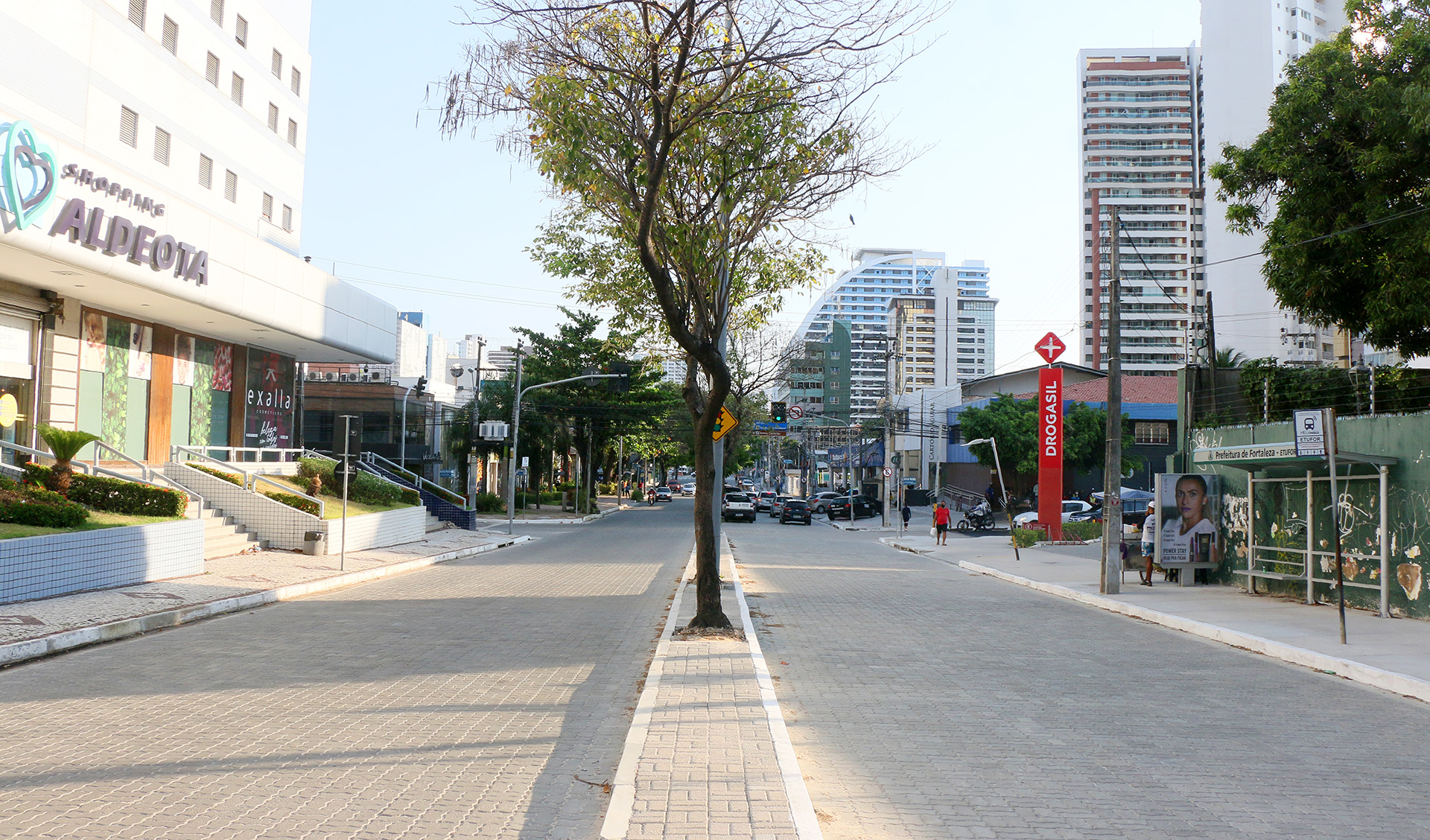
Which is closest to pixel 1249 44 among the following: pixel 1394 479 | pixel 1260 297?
pixel 1260 297

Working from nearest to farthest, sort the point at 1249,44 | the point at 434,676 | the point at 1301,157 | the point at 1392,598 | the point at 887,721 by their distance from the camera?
→ the point at 887,721
the point at 434,676
the point at 1392,598
the point at 1301,157
the point at 1249,44

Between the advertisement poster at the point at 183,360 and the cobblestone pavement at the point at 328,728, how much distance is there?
14353mm

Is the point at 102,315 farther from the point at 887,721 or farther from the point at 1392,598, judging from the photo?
the point at 1392,598

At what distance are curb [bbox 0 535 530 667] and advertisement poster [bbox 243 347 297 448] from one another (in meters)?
11.3

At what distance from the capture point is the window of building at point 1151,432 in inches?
2459

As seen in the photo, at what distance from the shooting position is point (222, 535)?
795 inches

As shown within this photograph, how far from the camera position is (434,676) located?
9.02m

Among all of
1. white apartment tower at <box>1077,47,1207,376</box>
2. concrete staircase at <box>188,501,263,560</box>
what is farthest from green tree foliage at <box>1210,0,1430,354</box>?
white apartment tower at <box>1077,47,1207,376</box>

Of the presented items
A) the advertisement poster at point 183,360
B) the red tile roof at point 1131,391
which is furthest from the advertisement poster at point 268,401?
the red tile roof at point 1131,391

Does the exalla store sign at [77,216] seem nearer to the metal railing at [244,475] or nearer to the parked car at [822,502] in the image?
the metal railing at [244,475]

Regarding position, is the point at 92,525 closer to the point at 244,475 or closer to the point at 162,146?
the point at 244,475

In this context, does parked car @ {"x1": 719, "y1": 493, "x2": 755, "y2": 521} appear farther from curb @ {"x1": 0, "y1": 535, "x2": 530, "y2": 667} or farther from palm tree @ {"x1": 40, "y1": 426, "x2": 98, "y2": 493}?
palm tree @ {"x1": 40, "y1": 426, "x2": 98, "y2": 493}

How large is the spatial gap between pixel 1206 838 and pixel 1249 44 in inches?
3934

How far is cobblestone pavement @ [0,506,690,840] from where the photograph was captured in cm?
504
